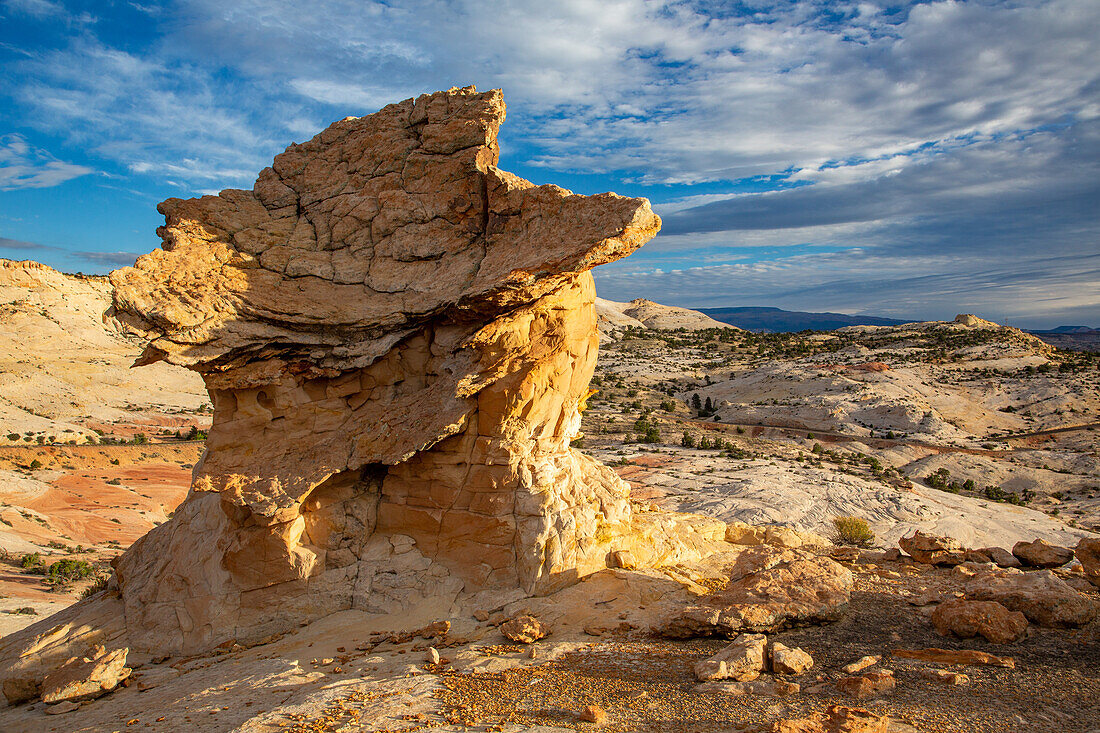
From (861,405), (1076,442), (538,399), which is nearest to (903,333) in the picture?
(861,405)

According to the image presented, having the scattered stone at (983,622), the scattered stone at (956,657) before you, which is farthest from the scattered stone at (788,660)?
the scattered stone at (983,622)

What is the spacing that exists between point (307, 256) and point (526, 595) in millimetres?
7130

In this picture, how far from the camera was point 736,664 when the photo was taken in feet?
23.8

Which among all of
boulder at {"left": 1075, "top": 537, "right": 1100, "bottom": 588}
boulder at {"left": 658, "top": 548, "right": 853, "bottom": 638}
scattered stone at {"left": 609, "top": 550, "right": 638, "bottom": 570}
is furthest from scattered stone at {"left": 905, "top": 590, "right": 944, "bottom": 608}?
scattered stone at {"left": 609, "top": 550, "right": 638, "bottom": 570}

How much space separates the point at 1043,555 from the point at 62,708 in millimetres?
15885

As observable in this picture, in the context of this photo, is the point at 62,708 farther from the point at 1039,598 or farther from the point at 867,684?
the point at 1039,598

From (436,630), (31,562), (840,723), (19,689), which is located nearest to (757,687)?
(840,723)

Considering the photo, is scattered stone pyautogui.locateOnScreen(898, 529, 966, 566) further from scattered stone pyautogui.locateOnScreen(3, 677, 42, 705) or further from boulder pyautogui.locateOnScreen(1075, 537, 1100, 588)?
scattered stone pyautogui.locateOnScreen(3, 677, 42, 705)

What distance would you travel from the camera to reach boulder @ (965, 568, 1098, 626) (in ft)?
25.8

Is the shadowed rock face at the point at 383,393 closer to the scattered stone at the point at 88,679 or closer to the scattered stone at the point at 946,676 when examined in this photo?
the scattered stone at the point at 88,679

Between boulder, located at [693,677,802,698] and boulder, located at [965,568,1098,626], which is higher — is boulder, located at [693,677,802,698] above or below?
below

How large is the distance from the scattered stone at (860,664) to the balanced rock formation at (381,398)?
4.66 meters

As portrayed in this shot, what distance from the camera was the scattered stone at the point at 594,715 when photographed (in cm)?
647

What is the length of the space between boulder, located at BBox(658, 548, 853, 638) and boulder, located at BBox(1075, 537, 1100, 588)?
3.67 meters
